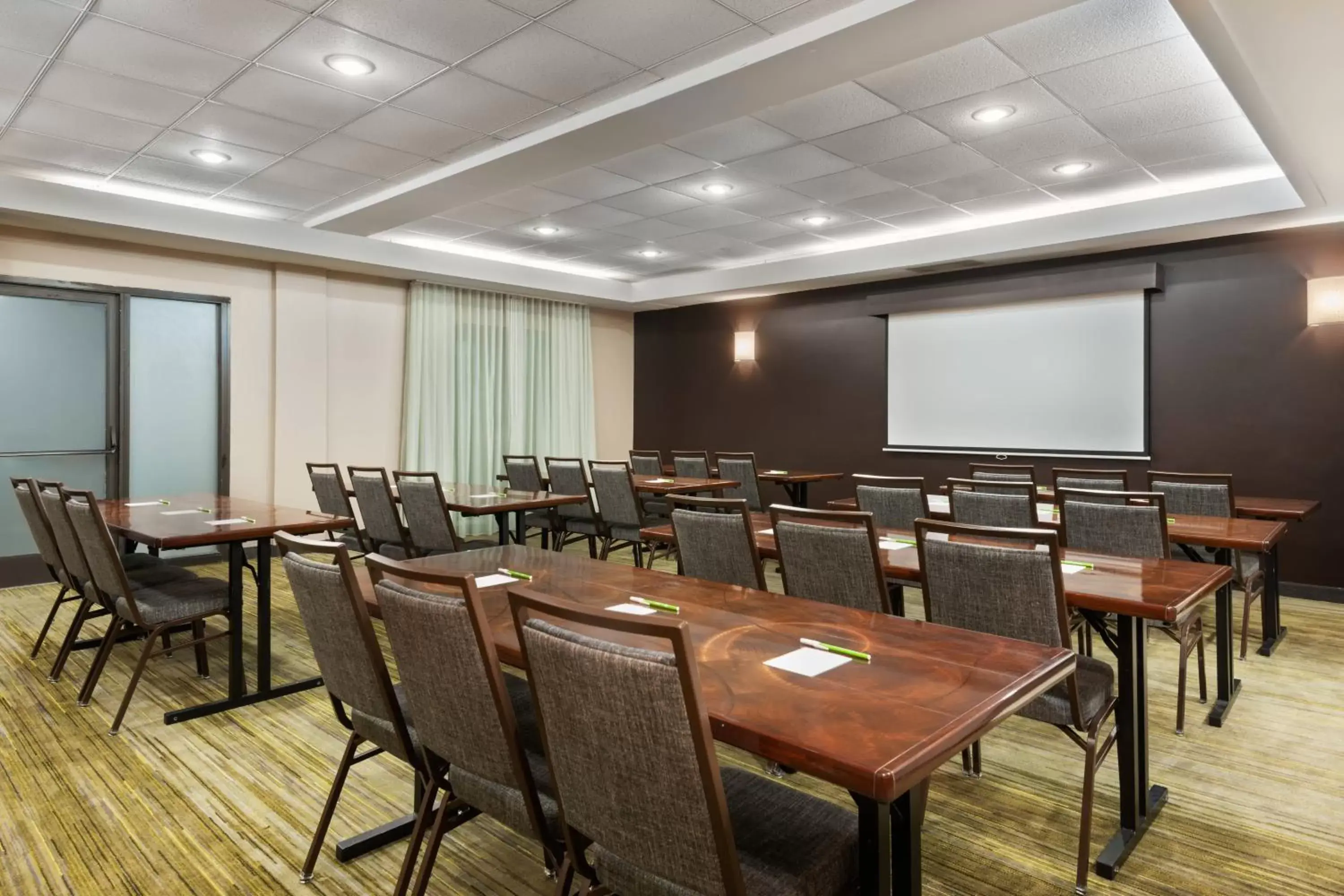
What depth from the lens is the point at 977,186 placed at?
16.9ft

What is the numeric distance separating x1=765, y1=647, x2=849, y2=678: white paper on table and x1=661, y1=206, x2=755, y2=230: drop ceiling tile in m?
4.59

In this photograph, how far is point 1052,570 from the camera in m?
1.98

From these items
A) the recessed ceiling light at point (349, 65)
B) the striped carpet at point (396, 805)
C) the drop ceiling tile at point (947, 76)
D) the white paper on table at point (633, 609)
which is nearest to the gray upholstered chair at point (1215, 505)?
the striped carpet at point (396, 805)

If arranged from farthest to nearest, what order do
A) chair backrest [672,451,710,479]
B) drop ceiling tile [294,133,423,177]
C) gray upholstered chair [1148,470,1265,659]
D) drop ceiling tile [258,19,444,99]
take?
1. chair backrest [672,451,710,479]
2. drop ceiling tile [294,133,423,177]
3. gray upholstered chair [1148,470,1265,659]
4. drop ceiling tile [258,19,444,99]

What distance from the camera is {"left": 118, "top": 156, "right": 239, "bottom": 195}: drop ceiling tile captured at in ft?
15.5

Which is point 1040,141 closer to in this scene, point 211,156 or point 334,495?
point 334,495

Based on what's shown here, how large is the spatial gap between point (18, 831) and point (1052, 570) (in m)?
2.83

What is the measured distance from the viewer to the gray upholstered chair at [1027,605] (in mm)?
1976

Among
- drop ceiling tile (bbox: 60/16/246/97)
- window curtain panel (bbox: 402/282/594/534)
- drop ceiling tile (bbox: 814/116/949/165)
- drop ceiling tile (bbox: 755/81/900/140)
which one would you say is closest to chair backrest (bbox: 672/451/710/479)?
window curtain panel (bbox: 402/282/594/534)

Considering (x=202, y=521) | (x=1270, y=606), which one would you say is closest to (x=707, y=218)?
(x=202, y=521)

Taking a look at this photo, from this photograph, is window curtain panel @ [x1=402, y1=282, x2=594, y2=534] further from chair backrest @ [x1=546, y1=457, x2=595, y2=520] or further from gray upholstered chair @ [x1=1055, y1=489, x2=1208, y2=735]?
gray upholstered chair @ [x1=1055, y1=489, x2=1208, y2=735]

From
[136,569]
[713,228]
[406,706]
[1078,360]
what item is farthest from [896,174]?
[136,569]

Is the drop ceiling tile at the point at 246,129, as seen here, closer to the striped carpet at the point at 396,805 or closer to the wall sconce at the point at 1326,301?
the striped carpet at the point at 396,805

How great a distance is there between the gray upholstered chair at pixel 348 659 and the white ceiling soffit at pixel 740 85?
7.46 feet
